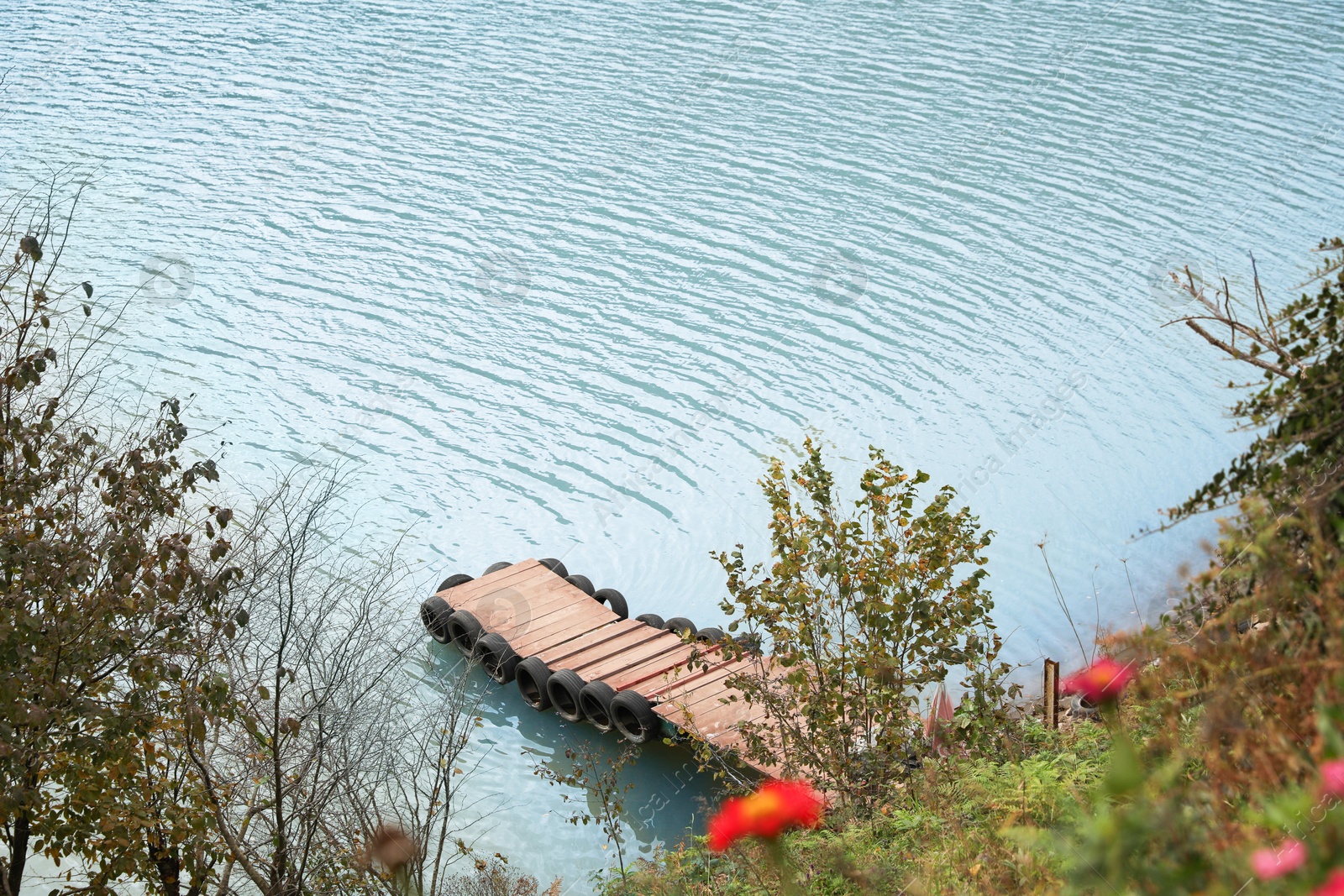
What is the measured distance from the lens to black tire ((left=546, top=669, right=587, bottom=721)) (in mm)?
10438

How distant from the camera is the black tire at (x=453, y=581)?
12.1 m

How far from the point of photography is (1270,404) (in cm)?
409

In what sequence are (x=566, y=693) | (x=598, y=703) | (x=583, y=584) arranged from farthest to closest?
1. (x=583, y=584)
2. (x=566, y=693)
3. (x=598, y=703)

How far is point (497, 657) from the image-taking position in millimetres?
11008

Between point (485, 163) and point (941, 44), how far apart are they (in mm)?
12027

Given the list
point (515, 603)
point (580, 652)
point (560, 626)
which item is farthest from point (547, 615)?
point (580, 652)

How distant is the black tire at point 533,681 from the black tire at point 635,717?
2.85ft

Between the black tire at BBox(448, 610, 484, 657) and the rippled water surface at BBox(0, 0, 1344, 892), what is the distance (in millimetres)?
332

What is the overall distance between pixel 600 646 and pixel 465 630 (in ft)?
4.47

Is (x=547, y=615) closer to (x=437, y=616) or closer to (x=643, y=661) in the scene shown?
(x=437, y=616)

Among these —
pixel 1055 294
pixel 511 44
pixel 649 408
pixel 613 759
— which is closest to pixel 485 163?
pixel 511 44

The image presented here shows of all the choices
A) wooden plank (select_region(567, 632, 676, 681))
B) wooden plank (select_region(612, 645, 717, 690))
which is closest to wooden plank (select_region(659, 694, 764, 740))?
wooden plank (select_region(612, 645, 717, 690))

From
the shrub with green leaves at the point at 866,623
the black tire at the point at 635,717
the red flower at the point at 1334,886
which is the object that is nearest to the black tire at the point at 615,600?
the black tire at the point at 635,717

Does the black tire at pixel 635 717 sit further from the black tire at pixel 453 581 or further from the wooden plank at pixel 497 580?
the black tire at pixel 453 581
